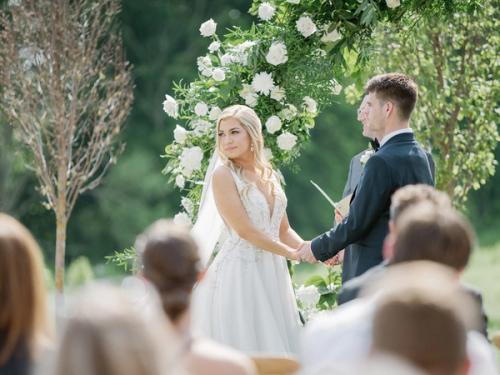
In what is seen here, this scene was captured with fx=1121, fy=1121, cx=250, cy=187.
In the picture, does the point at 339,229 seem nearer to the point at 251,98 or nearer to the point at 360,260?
the point at 360,260

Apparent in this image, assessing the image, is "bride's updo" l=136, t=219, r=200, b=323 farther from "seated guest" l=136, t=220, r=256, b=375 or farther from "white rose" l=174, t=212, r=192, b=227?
"white rose" l=174, t=212, r=192, b=227

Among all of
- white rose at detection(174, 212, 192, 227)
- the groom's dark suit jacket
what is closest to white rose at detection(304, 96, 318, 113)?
white rose at detection(174, 212, 192, 227)

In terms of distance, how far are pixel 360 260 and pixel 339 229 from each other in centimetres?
21

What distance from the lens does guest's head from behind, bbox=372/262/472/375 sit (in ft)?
7.52

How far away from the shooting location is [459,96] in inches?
422

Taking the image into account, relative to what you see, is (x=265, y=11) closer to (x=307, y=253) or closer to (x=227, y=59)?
(x=227, y=59)

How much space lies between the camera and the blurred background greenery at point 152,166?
25406 mm

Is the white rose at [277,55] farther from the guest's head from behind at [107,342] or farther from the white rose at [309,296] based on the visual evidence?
the guest's head from behind at [107,342]

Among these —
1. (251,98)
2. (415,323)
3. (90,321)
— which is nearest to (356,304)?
(415,323)

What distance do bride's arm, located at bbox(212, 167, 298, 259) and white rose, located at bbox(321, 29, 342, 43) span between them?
1.49 metres

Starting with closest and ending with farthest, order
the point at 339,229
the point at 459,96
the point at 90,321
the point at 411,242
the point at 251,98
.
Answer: the point at 90,321, the point at 411,242, the point at 339,229, the point at 251,98, the point at 459,96

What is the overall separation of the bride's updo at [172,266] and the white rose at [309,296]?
4.29m

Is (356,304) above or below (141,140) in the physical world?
below

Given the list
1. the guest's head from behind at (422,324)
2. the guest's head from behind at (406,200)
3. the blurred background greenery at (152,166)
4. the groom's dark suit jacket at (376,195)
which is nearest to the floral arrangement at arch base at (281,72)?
the groom's dark suit jacket at (376,195)
